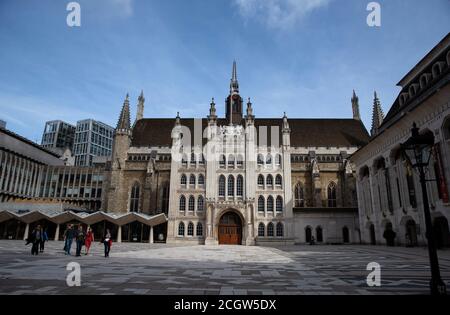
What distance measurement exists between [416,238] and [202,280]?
95.5ft

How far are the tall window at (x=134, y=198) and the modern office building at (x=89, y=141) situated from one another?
9085cm

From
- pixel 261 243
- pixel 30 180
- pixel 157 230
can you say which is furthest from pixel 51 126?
pixel 261 243

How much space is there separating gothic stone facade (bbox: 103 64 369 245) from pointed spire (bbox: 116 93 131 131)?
18cm

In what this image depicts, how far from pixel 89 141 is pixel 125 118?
3663 inches

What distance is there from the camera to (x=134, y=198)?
5131 cm

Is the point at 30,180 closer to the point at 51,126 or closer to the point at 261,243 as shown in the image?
the point at 261,243

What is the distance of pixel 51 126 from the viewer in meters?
142

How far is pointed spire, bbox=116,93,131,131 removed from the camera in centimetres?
5441

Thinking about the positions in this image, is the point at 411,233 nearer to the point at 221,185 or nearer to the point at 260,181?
the point at 260,181

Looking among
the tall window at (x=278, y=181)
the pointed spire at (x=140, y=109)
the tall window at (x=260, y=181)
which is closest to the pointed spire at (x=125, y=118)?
the pointed spire at (x=140, y=109)

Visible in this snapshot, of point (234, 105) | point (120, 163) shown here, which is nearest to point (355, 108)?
point (234, 105)

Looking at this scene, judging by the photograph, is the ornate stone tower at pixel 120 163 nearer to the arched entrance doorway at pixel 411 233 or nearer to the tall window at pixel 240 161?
the tall window at pixel 240 161

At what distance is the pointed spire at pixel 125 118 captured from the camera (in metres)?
54.4
